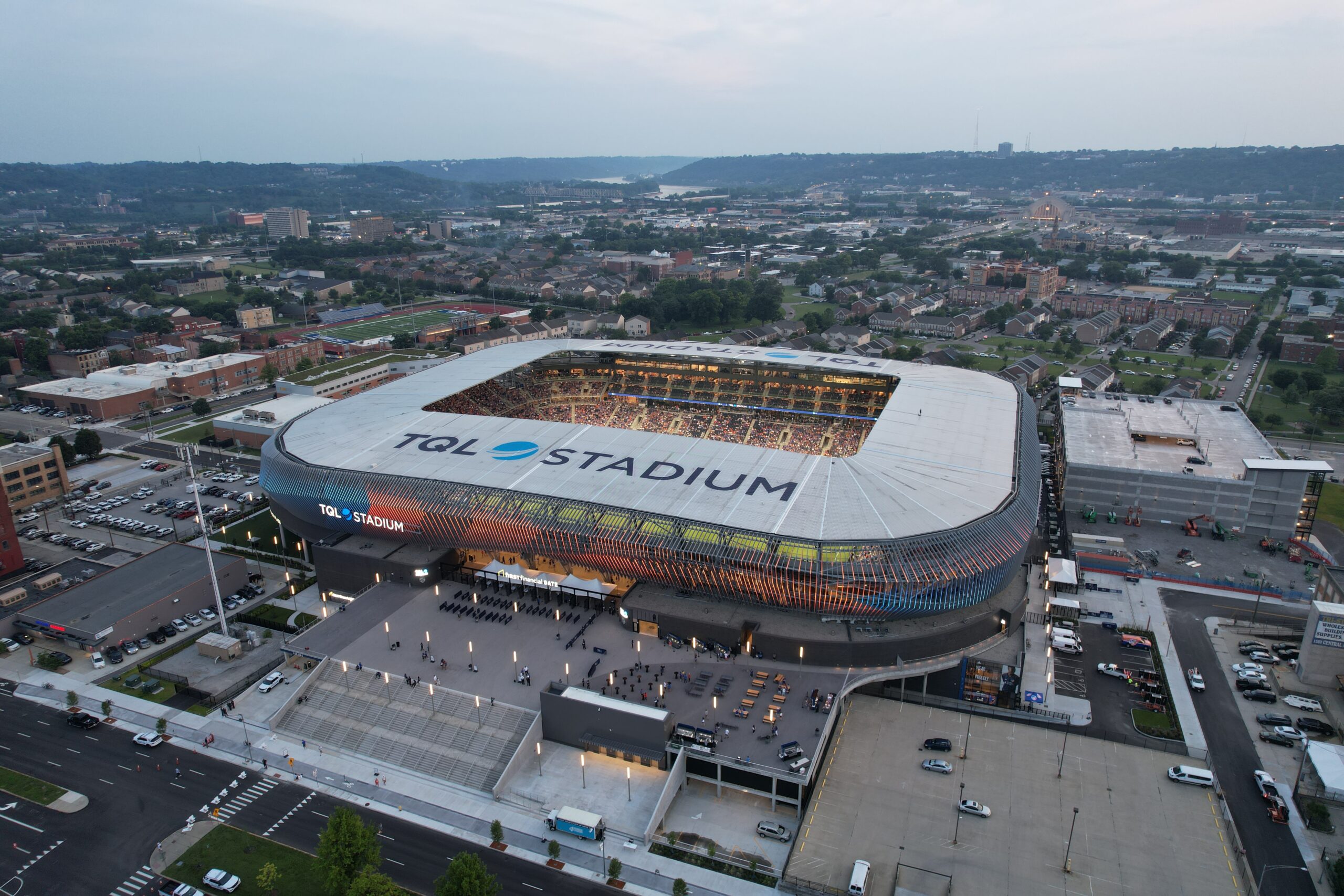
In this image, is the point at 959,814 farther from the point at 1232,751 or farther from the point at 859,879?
the point at 1232,751

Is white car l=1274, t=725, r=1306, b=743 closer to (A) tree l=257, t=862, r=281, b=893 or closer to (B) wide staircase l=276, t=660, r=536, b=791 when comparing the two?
(B) wide staircase l=276, t=660, r=536, b=791

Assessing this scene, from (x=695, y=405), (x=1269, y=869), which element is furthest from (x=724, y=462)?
(x=1269, y=869)

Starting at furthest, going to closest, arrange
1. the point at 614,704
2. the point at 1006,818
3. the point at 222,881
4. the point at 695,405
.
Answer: the point at 695,405, the point at 614,704, the point at 1006,818, the point at 222,881

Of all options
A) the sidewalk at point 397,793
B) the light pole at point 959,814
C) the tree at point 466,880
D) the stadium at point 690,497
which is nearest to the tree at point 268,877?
the sidewalk at point 397,793

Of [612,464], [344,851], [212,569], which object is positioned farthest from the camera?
[612,464]

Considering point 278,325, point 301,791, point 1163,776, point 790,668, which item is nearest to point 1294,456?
point 1163,776

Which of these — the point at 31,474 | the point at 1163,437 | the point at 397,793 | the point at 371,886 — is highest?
the point at 1163,437

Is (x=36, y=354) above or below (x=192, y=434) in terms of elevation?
above

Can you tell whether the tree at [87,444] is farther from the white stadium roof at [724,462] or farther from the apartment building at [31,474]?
the white stadium roof at [724,462]
